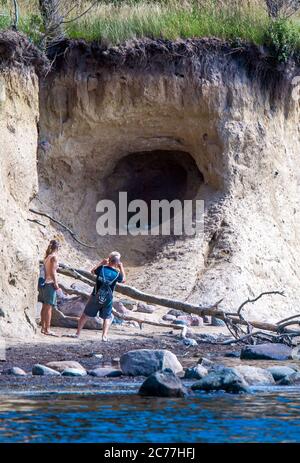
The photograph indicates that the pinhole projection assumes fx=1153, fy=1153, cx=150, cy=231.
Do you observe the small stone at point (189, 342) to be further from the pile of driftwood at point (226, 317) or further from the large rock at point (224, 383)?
the large rock at point (224, 383)

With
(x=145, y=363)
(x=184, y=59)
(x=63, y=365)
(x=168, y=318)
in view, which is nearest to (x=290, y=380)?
(x=145, y=363)

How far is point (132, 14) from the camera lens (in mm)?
21500

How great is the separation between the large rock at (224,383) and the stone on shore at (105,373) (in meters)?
1.31

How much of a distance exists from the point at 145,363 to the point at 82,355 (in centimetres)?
170

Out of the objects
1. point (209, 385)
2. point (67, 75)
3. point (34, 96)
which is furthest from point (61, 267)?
point (209, 385)

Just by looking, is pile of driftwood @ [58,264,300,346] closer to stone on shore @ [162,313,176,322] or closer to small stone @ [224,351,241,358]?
small stone @ [224,351,241,358]

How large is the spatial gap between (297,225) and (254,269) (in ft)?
6.38

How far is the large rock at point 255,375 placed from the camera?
12984mm

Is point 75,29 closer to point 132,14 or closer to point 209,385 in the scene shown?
point 132,14

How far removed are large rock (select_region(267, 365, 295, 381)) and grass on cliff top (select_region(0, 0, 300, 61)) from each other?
9195 millimetres

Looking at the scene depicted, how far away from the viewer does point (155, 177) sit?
23656 millimetres

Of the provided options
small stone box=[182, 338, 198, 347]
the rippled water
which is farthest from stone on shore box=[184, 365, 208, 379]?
small stone box=[182, 338, 198, 347]

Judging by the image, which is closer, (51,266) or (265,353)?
(265,353)

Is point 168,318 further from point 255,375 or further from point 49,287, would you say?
point 255,375
